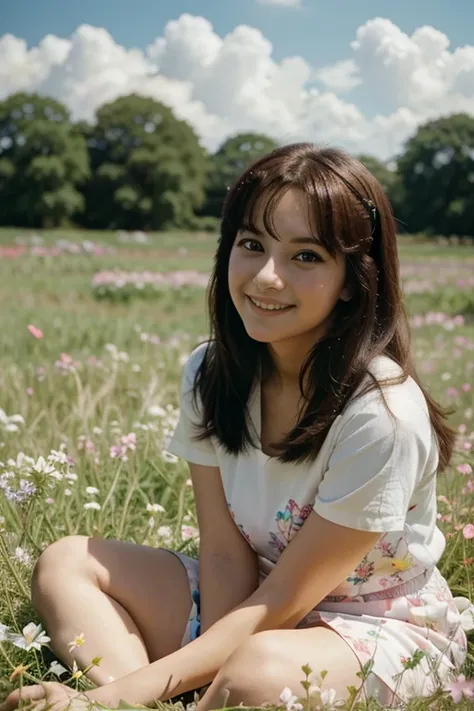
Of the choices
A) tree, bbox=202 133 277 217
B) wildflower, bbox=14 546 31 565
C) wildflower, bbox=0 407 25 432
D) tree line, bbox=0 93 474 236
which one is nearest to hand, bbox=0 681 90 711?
wildflower, bbox=14 546 31 565

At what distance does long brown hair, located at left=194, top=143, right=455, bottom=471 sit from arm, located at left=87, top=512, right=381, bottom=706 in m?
0.19

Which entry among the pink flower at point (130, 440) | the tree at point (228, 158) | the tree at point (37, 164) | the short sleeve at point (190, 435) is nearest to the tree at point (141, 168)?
the tree at point (228, 158)

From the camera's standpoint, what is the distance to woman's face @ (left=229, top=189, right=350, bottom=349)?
64.5 inches

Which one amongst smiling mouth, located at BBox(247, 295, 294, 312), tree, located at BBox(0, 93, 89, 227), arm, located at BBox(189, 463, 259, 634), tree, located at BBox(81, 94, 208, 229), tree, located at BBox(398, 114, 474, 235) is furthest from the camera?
tree, located at BBox(81, 94, 208, 229)

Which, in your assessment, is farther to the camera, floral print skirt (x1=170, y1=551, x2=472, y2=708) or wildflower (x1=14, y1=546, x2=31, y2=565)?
wildflower (x1=14, y1=546, x2=31, y2=565)

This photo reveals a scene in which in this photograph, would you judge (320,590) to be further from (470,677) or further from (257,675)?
(470,677)

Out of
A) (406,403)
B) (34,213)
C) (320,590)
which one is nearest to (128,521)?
(320,590)

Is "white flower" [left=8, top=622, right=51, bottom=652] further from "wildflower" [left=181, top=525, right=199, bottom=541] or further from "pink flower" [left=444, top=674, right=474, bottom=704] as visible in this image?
"wildflower" [left=181, top=525, right=199, bottom=541]

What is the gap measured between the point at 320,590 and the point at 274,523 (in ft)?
0.62

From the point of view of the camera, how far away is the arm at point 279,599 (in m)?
1.57

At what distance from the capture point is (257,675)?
1468 mm

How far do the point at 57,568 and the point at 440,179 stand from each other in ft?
95.4

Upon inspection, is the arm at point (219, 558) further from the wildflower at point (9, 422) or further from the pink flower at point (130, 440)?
the wildflower at point (9, 422)

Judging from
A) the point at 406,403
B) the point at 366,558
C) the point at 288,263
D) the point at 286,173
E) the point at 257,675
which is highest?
the point at 286,173
